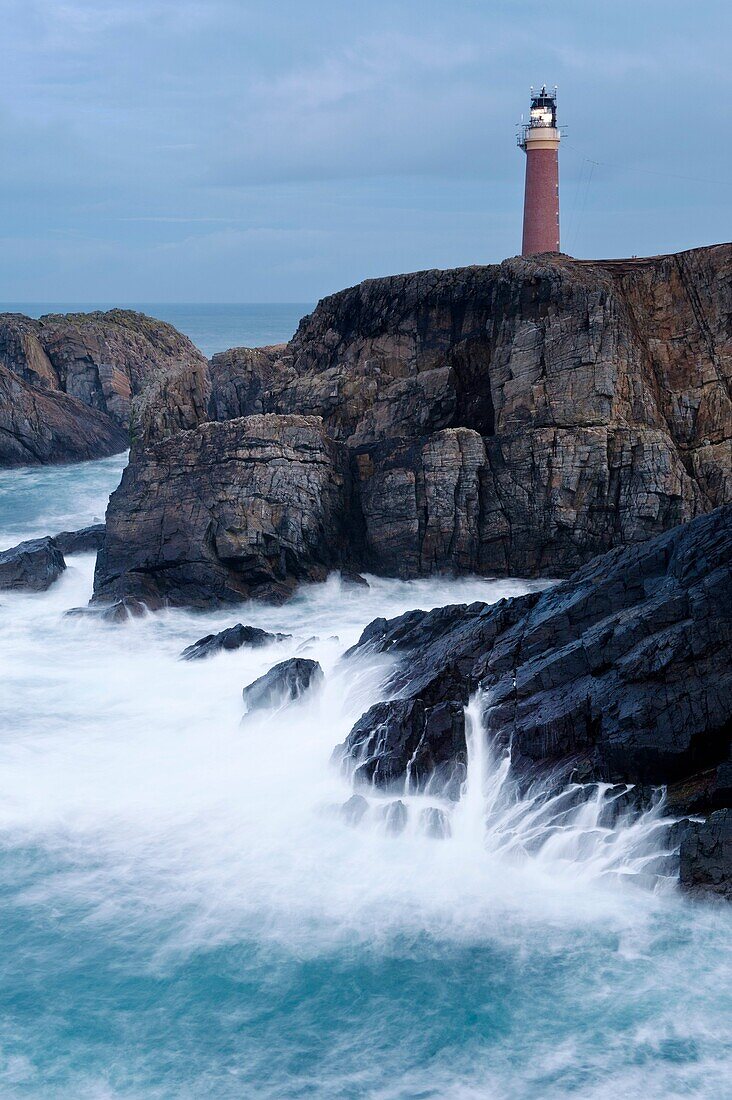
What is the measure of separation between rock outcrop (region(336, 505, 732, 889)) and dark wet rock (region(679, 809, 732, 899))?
0.02 m

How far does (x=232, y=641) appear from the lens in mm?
25234

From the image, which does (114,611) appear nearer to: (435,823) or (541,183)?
(435,823)

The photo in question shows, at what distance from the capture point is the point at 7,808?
18.7 metres

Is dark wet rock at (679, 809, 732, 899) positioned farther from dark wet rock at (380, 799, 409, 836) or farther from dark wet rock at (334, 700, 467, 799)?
dark wet rock at (380, 799, 409, 836)

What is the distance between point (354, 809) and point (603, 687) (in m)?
4.40

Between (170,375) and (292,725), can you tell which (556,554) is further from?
(170,375)

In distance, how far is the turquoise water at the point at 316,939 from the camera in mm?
12648

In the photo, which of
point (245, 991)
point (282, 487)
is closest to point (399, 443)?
point (282, 487)

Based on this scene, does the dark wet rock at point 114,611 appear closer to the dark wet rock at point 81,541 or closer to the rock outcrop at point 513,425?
the rock outcrop at point 513,425

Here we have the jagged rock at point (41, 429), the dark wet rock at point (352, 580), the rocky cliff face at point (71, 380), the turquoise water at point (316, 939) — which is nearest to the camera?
the turquoise water at point (316, 939)

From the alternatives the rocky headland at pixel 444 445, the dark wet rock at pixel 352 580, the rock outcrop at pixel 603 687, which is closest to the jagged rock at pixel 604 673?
the rock outcrop at pixel 603 687

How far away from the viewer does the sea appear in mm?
12656

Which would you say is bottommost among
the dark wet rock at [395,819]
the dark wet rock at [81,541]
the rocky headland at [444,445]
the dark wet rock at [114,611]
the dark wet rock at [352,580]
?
the dark wet rock at [395,819]

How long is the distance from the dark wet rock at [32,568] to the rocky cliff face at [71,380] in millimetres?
22539
